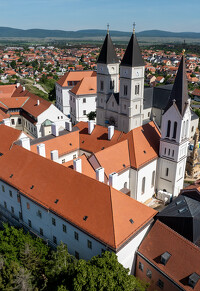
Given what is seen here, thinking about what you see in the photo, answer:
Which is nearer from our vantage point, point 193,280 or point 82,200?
point 193,280

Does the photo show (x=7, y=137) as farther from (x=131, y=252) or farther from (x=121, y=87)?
(x=131, y=252)

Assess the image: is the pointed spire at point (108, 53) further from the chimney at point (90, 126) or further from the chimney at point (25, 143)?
the chimney at point (25, 143)

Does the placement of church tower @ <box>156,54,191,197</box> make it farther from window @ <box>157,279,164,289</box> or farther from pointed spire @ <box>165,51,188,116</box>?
window @ <box>157,279,164,289</box>

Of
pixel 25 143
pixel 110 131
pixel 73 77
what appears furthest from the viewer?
pixel 73 77

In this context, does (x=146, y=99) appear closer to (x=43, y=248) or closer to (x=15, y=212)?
(x=15, y=212)

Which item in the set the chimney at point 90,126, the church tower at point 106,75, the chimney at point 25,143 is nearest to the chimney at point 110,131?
the chimney at point 90,126

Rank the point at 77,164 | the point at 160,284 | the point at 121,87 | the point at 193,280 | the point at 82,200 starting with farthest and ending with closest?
the point at 121,87 < the point at 77,164 < the point at 82,200 < the point at 160,284 < the point at 193,280

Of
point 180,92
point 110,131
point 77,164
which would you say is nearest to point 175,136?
point 180,92
